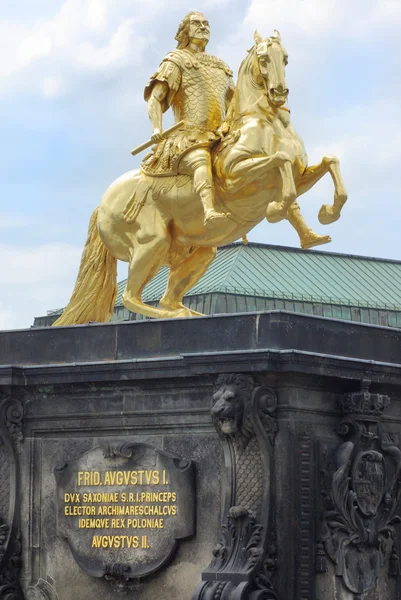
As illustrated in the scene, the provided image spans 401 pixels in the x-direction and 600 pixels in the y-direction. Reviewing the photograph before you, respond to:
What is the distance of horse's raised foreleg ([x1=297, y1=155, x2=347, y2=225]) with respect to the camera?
940 inches

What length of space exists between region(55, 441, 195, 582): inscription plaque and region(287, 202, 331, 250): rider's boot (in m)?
4.18

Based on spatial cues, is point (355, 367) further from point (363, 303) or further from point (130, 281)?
point (363, 303)

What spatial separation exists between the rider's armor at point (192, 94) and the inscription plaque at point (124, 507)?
428 cm

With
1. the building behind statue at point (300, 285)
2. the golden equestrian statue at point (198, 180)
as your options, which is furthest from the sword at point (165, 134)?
the building behind statue at point (300, 285)

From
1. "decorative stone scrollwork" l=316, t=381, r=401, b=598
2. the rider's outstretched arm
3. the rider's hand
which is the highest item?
the rider's outstretched arm

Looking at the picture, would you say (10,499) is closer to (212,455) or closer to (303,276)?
(212,455)

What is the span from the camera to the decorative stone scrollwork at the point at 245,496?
2056 cm

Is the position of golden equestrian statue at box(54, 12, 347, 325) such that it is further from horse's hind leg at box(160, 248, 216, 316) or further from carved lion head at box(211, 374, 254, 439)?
carved lion head at box(211, 374, 254, 439)

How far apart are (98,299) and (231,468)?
491cm

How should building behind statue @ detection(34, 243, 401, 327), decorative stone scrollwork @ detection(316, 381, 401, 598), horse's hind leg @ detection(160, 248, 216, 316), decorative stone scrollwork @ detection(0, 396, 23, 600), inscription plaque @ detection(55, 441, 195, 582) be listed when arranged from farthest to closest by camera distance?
building behind statue @ detection(34, 243, 401, 327) < horse's hind leg @ detection(160, 248, 216, 316) < decorative stone scrollwork @ detection(0, 396, 23, 600) < inscription plaque @ detection(55, 441, 195, 582) < decorative stone scrollwork @ detection(316, 381, 401, 598)

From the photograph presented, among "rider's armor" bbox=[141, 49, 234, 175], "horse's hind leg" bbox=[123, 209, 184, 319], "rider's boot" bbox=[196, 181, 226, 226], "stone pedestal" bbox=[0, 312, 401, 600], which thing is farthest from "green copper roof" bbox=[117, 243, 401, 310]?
"stone pedestal" bbox=[0, 312, 401, 600]

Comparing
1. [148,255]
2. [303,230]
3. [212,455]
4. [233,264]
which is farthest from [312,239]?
[233,264]

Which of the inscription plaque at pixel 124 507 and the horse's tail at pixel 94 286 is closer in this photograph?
the inscription plaque at pixel 124 507

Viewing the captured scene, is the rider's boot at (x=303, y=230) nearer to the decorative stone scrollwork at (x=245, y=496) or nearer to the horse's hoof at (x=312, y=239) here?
the horse's hoof at (x=312, y=239)
